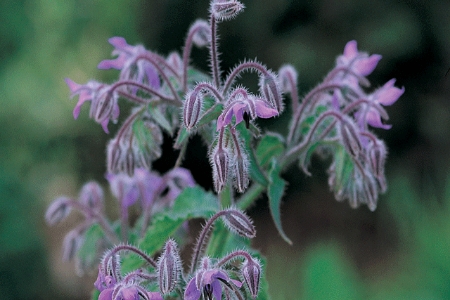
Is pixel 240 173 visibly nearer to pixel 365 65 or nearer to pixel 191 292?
pixel 191 292

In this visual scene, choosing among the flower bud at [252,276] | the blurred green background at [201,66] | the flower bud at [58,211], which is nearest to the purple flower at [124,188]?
the flower bud at [58,211]

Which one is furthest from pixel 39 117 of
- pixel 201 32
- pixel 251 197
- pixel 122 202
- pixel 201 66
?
pixel 251 197

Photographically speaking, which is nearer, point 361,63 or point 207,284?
point 207,284

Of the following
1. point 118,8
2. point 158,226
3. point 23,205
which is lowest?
point 158,226

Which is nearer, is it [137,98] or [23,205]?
[137,98]

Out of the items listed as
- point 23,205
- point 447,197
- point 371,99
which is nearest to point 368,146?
point 371,99

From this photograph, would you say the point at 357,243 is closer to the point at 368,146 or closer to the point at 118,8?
the point at 118,8

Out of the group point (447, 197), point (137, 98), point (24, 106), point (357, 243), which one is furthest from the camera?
point (357, 243)
